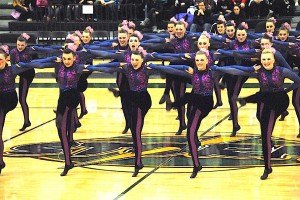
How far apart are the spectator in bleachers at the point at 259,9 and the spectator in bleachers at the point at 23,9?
5.10m

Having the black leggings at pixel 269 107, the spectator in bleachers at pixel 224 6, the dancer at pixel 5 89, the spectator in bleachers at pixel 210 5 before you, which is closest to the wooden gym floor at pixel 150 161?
the black leggings at pixel 269 107

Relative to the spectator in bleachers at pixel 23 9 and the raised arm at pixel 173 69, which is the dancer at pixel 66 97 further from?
the spectator in bleachers at pixel 23 9

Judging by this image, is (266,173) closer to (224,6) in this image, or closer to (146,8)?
(224,6)

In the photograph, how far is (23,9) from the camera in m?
20.9

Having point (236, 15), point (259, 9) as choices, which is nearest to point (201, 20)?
point (236, 15)

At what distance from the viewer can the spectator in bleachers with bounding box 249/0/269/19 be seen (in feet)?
63.4

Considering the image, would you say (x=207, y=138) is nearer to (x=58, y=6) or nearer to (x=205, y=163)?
(x=205, y=163)

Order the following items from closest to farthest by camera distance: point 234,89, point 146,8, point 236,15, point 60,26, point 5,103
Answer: point 5,103
point 234,89
point 236,15
point 146,8
point 60,26

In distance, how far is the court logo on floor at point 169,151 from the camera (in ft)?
35.2

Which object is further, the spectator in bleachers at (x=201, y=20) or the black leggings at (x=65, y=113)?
the spectator in bleachers at (x=201, y=20)

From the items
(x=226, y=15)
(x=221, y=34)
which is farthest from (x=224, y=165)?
(x=226, y=15)

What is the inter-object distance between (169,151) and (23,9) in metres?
10.3

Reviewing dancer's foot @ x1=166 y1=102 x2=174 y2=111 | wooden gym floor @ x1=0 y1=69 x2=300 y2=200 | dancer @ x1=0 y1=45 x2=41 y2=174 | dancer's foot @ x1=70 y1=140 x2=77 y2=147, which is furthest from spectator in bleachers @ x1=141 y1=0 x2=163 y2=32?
dancer's foot @ x1=166 y1=102 x2=174 y2=111

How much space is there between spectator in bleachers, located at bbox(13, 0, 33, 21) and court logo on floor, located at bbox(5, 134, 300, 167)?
30.0ft
